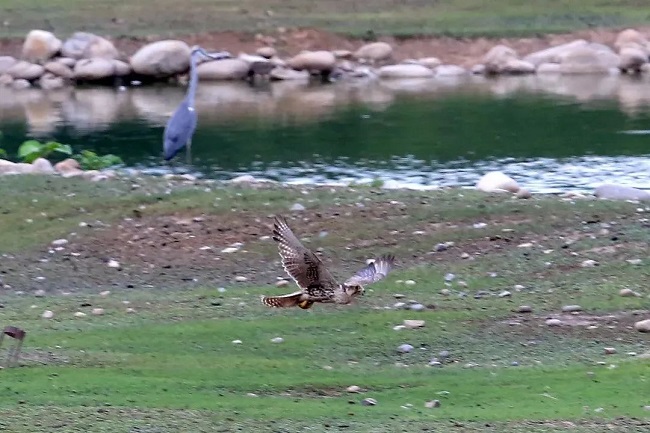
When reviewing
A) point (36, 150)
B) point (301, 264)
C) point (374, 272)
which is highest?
point (301, 264)

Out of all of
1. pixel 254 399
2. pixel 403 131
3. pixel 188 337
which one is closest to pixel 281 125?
pixel 403 131

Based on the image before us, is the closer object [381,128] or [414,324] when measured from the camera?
[414,324]

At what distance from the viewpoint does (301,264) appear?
26.4 feet

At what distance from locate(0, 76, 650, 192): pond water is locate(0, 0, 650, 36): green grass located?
5.56 metres

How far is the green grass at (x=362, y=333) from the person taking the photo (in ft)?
23.4

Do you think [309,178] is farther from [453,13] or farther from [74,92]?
[453,13]

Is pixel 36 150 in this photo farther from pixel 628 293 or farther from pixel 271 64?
pixel 271 64

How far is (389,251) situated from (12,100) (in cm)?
2595

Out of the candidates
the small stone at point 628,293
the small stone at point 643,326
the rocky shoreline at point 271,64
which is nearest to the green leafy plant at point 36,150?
the small stone at point 628,293

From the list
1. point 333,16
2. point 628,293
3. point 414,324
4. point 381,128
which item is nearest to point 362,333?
point 414,324

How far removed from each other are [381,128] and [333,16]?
20.5m

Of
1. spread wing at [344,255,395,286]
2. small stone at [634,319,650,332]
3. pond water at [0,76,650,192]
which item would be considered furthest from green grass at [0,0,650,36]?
spread wing at [344,255,395,286]

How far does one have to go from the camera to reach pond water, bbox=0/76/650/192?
20.5 metres

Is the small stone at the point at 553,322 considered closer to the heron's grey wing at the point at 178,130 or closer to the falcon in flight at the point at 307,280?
the falcon in flight at the point at 307,280
